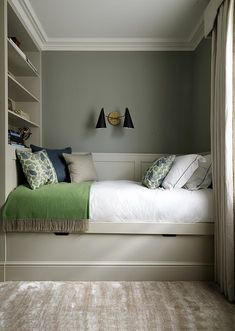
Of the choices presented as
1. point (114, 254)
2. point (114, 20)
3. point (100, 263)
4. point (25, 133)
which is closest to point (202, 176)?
point (114, 254)

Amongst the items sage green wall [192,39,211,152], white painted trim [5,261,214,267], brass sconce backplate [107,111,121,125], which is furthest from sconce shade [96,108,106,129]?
white painted trim [5,261,214,267]

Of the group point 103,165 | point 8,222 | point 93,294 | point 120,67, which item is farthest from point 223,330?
point 120,67

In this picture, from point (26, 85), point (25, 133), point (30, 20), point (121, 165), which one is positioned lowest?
point (121, 165)

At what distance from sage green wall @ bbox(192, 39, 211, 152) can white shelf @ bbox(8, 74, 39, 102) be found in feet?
6.28

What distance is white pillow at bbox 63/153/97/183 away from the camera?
9.29 feet

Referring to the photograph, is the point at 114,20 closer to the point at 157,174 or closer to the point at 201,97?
the point at 201,97

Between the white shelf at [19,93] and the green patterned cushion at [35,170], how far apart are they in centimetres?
78

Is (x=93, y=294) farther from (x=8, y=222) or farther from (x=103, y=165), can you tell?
(x=103, y=165)

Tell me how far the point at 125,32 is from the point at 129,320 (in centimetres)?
283

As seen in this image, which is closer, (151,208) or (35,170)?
(151,208)

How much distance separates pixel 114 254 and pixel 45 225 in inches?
23.3

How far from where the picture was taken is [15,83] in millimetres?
2662

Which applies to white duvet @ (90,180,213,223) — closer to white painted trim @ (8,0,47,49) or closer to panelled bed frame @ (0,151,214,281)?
panelled bed frame @ (0,151,214,281)

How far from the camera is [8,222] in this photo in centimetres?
213
